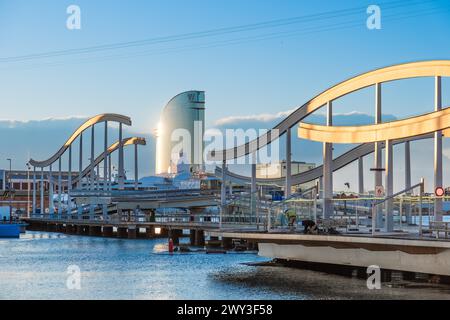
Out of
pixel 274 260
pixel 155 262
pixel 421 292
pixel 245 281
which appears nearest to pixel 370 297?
pixel 421 292

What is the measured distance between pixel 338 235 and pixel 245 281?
5.84 metres

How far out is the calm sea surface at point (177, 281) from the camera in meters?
42.9

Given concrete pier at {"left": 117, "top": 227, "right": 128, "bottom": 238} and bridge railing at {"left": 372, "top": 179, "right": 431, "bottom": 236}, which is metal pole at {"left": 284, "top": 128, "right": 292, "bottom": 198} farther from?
concrete pier at {"left": 117, "top": 227, "right": 128, "bottom": 238}

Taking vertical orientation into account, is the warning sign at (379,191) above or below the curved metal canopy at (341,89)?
below

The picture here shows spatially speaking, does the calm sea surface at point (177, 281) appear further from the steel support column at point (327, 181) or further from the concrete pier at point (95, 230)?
the concrete pier at point (95, 230)

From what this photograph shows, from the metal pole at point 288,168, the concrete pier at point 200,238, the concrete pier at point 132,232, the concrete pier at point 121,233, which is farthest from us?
the concrete pier at point 121,233

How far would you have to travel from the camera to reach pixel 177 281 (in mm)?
51469

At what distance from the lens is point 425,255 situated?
42281 mm

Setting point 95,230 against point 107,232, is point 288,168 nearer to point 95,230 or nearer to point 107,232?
point 107,232

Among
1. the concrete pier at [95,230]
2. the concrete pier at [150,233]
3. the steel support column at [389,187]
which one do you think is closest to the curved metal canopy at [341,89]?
the steel support column at [389,187]

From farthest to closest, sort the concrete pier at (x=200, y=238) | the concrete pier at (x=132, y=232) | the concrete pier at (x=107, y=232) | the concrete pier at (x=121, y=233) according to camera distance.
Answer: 1. the concrete pier at (x=107, y=232)
2. the concrete pier at (x=121, y=233)
3. the concrete pier at (x=132, y=232)
4. the concrete pier at (x=200, y=238)

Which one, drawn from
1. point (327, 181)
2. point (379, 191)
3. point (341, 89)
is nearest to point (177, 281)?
point (327, 181)

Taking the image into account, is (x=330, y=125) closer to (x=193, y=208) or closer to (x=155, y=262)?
(x=155, y=262)

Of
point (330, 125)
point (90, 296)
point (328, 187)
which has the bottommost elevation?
point (90, 296)
